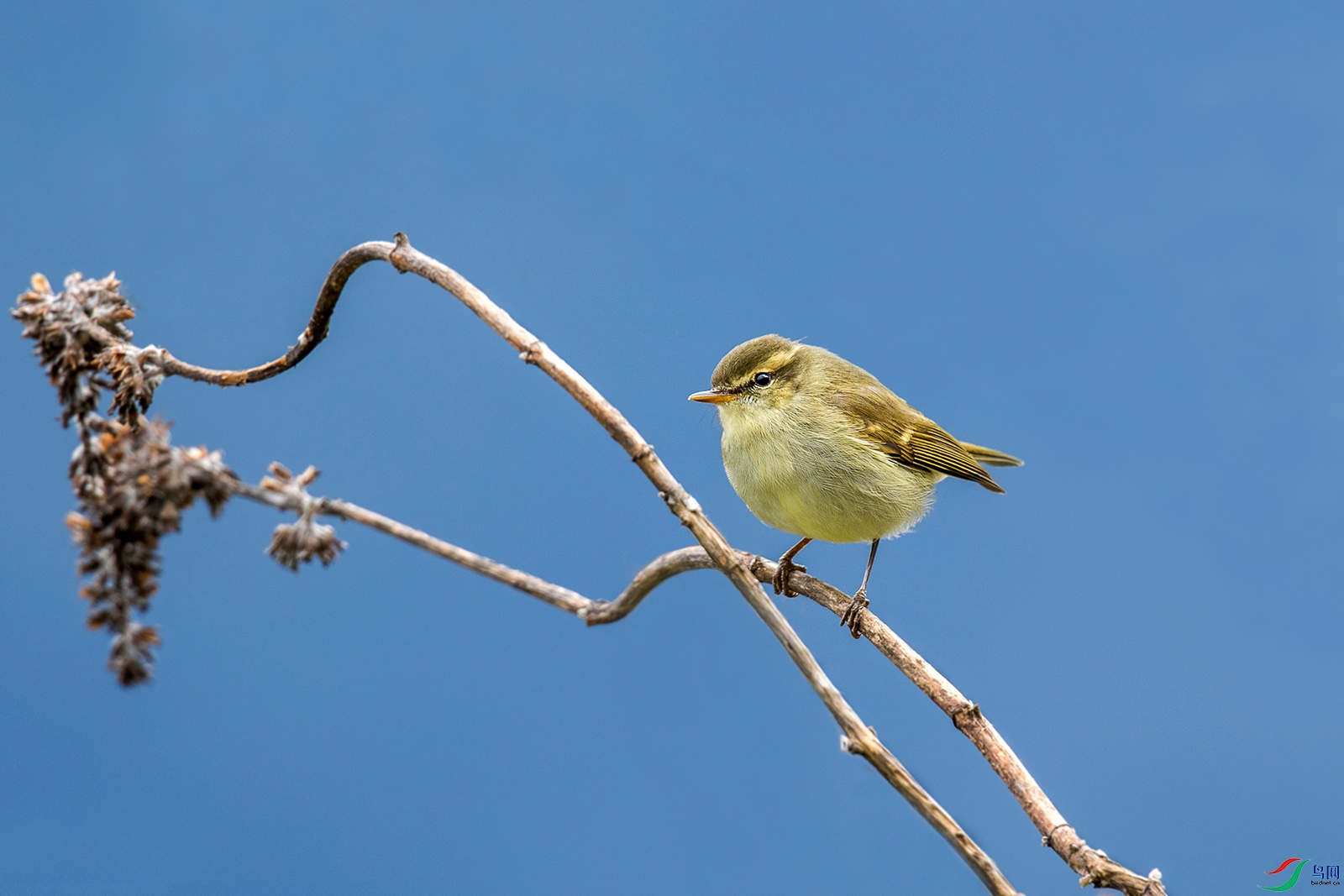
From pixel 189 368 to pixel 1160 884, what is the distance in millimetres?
2582

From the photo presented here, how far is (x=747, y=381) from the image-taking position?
12.5 ft

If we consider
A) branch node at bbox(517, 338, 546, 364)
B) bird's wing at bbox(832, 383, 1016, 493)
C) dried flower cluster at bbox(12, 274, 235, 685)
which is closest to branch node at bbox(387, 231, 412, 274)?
branch node at bbox(517, 338, 546, 364)

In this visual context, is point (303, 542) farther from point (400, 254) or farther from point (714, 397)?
point (714, 397)

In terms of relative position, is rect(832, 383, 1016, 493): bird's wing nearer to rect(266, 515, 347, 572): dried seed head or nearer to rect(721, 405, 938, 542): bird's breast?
rect(721, 405, 938, 542): bird's breast

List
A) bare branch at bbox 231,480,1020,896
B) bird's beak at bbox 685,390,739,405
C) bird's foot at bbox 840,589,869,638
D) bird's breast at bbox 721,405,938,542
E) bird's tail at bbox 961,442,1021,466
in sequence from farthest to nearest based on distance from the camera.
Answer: bird's tail at bbox 961,442,1021,466, bird's beak at bbox 685,390,739,405, bird's breast at bbox 721,405,938,542, bird's foot at bbox 840,589,869,638, bare branch at bbox 231,480,1020,896

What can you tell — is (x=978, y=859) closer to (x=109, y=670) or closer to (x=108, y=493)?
(x=109, y=670)

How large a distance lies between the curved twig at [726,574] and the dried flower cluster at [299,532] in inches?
2.3

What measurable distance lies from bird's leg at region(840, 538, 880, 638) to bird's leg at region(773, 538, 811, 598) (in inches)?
8.5

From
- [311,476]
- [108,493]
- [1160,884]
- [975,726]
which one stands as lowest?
[1160,884]

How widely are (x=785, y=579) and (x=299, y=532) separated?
2.13 meters

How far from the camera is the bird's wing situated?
3980 mm

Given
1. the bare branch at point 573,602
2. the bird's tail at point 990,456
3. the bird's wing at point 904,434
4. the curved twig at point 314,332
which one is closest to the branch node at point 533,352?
the bare branch at point 573,602

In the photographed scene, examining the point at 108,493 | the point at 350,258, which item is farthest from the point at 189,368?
the point at 108,493

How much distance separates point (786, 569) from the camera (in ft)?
12.7
